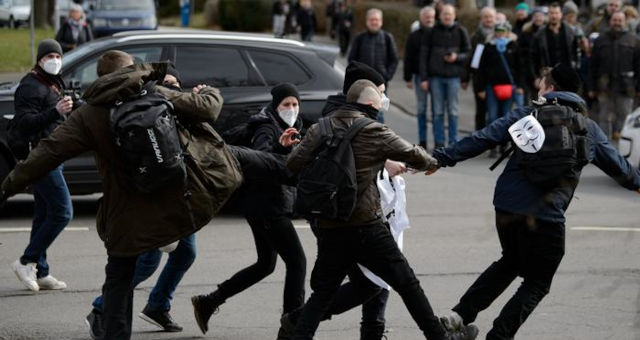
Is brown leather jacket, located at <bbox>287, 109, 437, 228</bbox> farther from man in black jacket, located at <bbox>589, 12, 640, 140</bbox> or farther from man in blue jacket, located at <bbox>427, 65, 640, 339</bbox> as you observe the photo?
man in black jacket, located at <bbox>589, 12, 640, 140</bbox>

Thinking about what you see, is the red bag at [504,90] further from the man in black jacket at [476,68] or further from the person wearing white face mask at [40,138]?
the person wearing white face mask at [40,138]

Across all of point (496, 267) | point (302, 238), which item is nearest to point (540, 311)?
point (496, 267)

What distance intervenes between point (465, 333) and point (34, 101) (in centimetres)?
→ 343

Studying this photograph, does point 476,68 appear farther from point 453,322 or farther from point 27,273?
point 453,322

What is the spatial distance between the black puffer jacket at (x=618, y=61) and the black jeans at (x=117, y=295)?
39.2ft

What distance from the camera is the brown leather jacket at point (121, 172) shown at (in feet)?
19.8

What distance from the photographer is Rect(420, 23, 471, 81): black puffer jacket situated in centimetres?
1647

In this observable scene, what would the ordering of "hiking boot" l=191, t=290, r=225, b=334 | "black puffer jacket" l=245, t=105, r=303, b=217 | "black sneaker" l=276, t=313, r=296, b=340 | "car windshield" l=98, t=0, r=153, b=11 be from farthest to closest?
"car windshield" l=98, t=0, r=153, b=11
"hiking boot" l=191, t=290, r=225, b=334
"black puffer jacket" l=245, t=105, r=303, b=217
"black sneaker" l=276, t=313, r=296, b=340

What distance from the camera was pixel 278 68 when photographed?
1199 centimetres

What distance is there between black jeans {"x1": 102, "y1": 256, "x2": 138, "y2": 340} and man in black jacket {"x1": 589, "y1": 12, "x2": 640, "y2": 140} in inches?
470

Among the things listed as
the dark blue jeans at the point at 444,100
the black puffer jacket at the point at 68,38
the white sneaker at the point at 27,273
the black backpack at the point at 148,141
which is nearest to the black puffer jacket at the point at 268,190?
the black backpack at the point at 148,141

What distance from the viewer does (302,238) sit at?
10.7 meters

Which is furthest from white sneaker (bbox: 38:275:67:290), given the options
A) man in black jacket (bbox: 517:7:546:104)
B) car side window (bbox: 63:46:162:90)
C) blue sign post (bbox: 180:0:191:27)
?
blue sign post (bbox: 180:0:191:27)

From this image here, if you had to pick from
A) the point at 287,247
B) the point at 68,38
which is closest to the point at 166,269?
the point at 287,247
